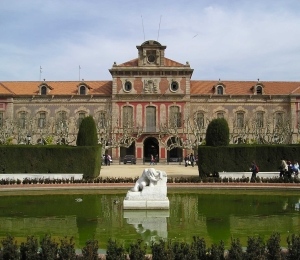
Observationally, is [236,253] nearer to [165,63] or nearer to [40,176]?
[40,176]

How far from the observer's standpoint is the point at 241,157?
25.1 m

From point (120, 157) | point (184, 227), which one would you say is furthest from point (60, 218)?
point (120, 157)

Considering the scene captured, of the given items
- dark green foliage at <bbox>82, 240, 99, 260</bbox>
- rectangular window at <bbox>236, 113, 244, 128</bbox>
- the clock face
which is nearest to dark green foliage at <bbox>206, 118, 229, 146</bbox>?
dark green foliage at <bbox>82, 240, 99, 260</bbox>

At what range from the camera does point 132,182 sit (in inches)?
837

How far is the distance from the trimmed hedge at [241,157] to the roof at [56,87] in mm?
28769

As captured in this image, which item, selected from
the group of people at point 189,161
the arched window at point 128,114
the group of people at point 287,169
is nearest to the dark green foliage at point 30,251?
the group of people at point 287,169

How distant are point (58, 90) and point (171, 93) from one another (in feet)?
46.9

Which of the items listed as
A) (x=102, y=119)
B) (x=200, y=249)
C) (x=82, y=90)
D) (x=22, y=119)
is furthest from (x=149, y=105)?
(x=200, y=249)

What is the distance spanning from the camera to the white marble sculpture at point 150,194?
536 inches

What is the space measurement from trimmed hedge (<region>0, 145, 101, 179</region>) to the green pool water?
21.3 ft

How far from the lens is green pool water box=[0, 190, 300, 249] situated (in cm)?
1050

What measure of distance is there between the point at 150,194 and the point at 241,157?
12650 mm

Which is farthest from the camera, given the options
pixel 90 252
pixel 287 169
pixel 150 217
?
pixel 287 169

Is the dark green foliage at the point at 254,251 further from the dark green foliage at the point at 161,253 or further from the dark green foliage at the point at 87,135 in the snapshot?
the dark green foliage at the point at 87,135
